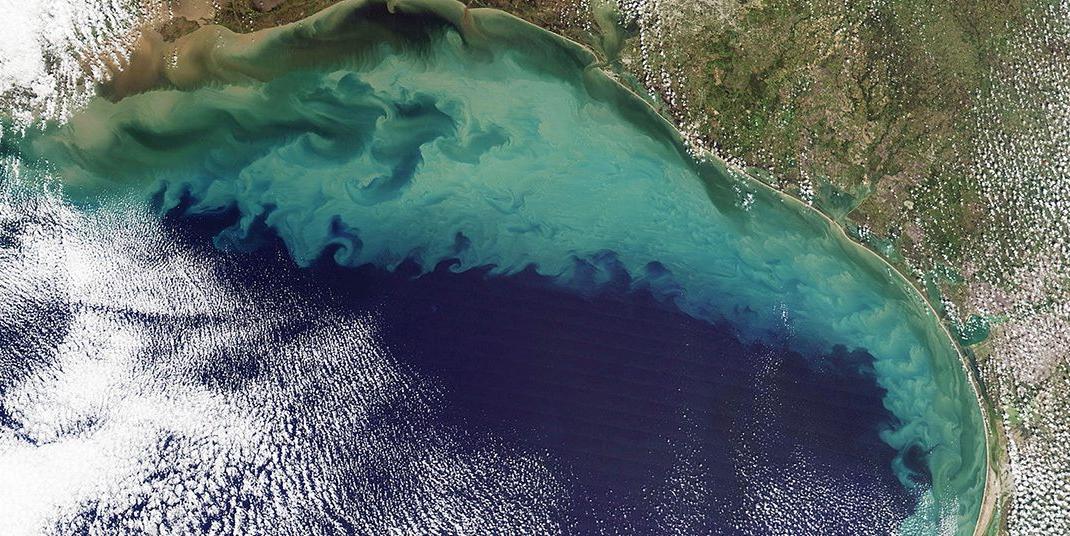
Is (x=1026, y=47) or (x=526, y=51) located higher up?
(x=1026, y=47)

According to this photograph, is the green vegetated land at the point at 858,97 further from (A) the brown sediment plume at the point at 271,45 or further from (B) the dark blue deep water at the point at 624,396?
(B) the dark blue deep water at the point at 624,396

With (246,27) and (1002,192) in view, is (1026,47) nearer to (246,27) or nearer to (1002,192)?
(1002,192)

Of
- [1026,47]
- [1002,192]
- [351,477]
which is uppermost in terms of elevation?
[1026,47]

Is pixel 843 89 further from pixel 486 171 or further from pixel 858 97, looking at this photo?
pixel 486 171

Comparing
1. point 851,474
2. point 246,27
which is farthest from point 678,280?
point 246,27

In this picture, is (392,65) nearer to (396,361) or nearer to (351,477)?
(396,361)

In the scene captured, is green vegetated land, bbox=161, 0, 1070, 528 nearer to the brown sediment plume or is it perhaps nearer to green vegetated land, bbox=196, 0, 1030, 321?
green vegetated land, bbox=196, 0, 1030, 321

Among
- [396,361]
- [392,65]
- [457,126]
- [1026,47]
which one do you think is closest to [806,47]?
[1026,47]

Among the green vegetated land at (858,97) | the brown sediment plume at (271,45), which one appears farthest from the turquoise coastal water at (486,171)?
the green vegetated land at (858,97)
